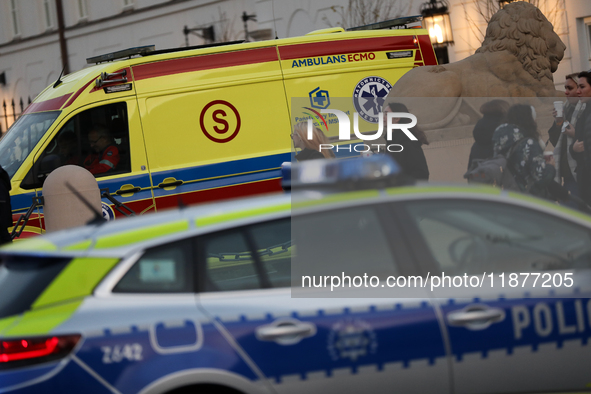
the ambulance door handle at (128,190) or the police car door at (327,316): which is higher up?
the ambulance door handle at (128,190)

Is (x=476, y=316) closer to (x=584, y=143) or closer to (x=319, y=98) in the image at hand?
(x=584, y=143)

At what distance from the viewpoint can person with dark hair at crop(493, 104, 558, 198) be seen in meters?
6.79

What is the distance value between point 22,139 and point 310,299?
5619 mm

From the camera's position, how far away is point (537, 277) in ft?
10.7

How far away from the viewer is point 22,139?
7773 mm

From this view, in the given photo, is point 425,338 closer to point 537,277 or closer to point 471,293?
point 471,293

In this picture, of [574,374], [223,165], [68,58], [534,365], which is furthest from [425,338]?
[68,58]

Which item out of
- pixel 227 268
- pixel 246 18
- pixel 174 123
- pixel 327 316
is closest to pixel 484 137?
pixel 174 123

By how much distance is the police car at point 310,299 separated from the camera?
2908 millimetres

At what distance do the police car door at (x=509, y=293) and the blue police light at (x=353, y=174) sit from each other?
180 millimetres

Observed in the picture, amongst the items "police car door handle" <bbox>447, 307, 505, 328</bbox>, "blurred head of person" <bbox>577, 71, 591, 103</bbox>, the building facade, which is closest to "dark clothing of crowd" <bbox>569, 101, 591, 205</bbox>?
"blurred head of person" <bbox>577, 71, 591, 103</bbox>

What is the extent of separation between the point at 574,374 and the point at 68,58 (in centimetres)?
2705

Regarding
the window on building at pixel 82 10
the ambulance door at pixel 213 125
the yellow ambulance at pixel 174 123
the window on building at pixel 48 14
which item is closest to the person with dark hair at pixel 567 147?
the yellow ambulance at pixel 174 123

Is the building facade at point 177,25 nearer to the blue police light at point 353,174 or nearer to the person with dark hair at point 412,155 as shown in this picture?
the person with dark hair at point 412,155
